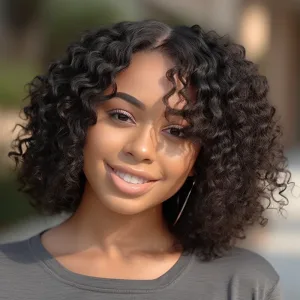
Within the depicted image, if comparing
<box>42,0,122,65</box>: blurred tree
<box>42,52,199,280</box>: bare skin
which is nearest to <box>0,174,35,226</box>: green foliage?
<box>42,0,122,65</box>: blurred tree

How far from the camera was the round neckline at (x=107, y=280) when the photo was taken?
1.79 m

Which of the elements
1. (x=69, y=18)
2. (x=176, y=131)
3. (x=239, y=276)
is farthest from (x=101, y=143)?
(x=69, y=18)

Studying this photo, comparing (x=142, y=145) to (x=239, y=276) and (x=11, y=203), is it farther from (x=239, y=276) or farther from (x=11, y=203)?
(x=11, y=203)

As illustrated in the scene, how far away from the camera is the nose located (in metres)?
1.70

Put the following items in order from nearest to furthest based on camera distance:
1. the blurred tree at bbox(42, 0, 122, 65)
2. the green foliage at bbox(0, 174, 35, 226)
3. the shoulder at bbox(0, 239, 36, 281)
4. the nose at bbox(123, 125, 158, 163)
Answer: the nose at bbox(123, 125, 158, 163) → the shoulder at bbox(0, 239, 36, 281) → the green foliage at bbox(0, 174, 35, 226) → the blurred tree at bbox(42, 0, 122, 65)

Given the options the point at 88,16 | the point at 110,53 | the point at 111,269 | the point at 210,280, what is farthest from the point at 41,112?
the point at 88,16

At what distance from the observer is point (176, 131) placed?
69.8 inches

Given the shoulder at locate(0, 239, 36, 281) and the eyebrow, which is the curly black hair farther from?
the shoulder at locate(0, 239, 36, 281)

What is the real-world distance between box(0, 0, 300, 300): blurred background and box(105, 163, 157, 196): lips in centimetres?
147

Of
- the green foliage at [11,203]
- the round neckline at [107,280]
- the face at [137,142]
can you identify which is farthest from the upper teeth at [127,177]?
the green foliage at [11,203]

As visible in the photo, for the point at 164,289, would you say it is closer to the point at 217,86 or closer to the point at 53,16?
the point at 217,86

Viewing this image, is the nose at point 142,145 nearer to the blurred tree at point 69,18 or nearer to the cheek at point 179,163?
the cheek at point 179,163

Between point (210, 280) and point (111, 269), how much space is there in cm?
24

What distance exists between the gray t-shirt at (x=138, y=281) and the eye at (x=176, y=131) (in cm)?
33
